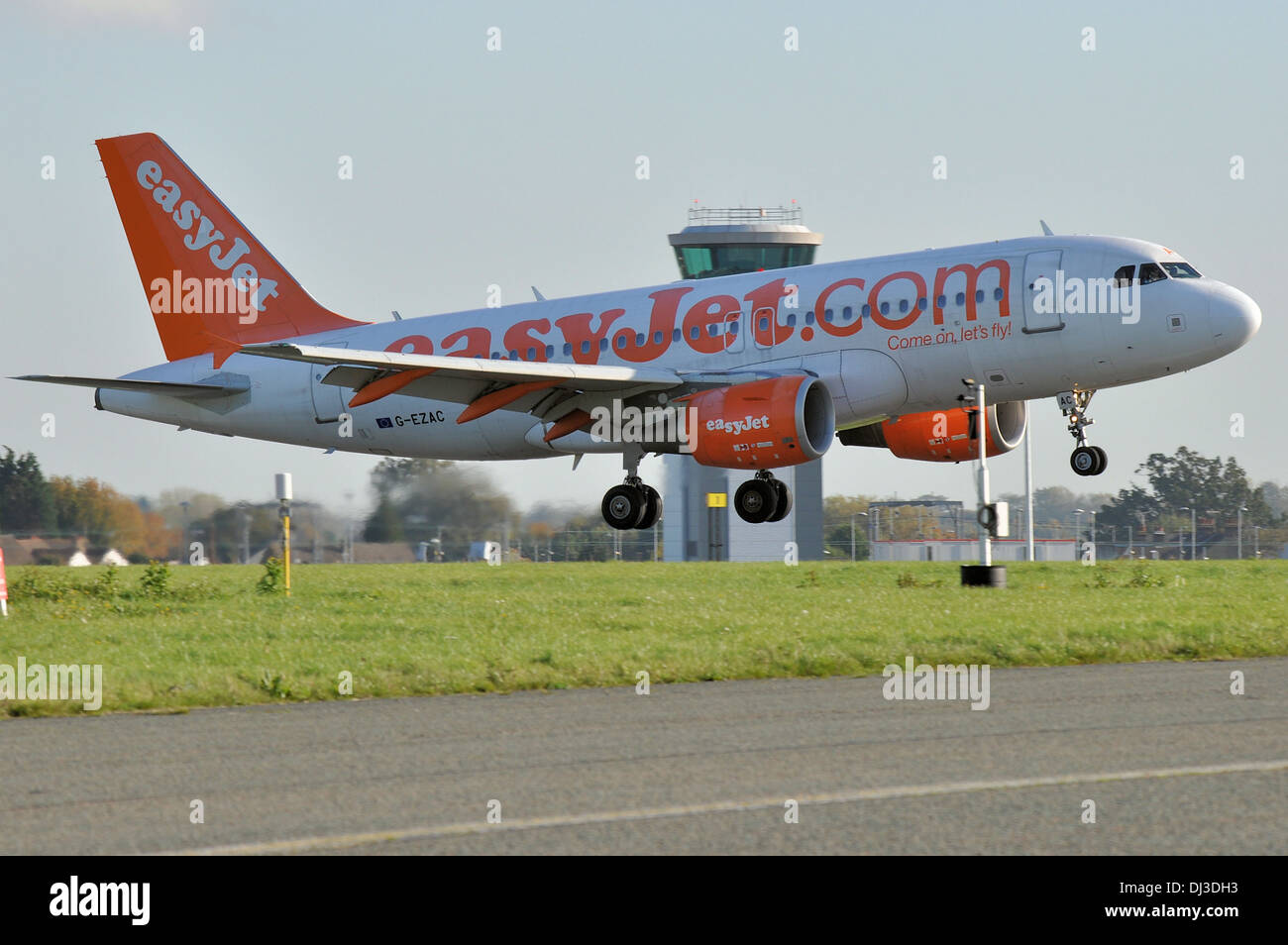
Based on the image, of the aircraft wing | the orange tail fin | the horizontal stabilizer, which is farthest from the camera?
the orange tail fin

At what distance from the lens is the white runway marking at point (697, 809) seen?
28.1ft

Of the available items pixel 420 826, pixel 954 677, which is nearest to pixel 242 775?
pixel 420 826

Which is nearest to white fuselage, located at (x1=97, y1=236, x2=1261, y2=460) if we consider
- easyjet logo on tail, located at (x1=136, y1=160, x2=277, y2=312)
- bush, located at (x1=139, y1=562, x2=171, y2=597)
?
easyjet logo on tail, located at (x1=136, y1=160, x2=277, y2=312)

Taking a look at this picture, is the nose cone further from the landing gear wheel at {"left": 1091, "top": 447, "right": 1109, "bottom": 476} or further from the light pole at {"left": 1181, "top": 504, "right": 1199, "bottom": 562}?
the light pole at {"left": 1181, "top": 504, "right": 1199, "bottom": 562}

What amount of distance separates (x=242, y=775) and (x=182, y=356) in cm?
2770

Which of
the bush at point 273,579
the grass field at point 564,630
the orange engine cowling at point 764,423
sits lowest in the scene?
the grass field at point 564,630

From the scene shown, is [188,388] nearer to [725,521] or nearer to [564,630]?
[564,630]

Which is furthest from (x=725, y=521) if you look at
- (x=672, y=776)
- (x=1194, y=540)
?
Result: (x=672, y=776)

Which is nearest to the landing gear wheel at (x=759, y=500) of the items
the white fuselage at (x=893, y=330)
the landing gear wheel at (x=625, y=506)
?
the white fuselage at (x=893, y=330)

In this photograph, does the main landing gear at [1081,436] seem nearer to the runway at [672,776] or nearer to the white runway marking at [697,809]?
the runway at [672,776]

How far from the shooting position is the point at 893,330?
2786 centimetres

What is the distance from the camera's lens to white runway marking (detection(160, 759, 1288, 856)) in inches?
337

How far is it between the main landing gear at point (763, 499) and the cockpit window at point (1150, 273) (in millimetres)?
7168

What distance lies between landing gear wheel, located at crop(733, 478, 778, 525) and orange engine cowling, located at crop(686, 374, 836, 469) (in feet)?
6.03
